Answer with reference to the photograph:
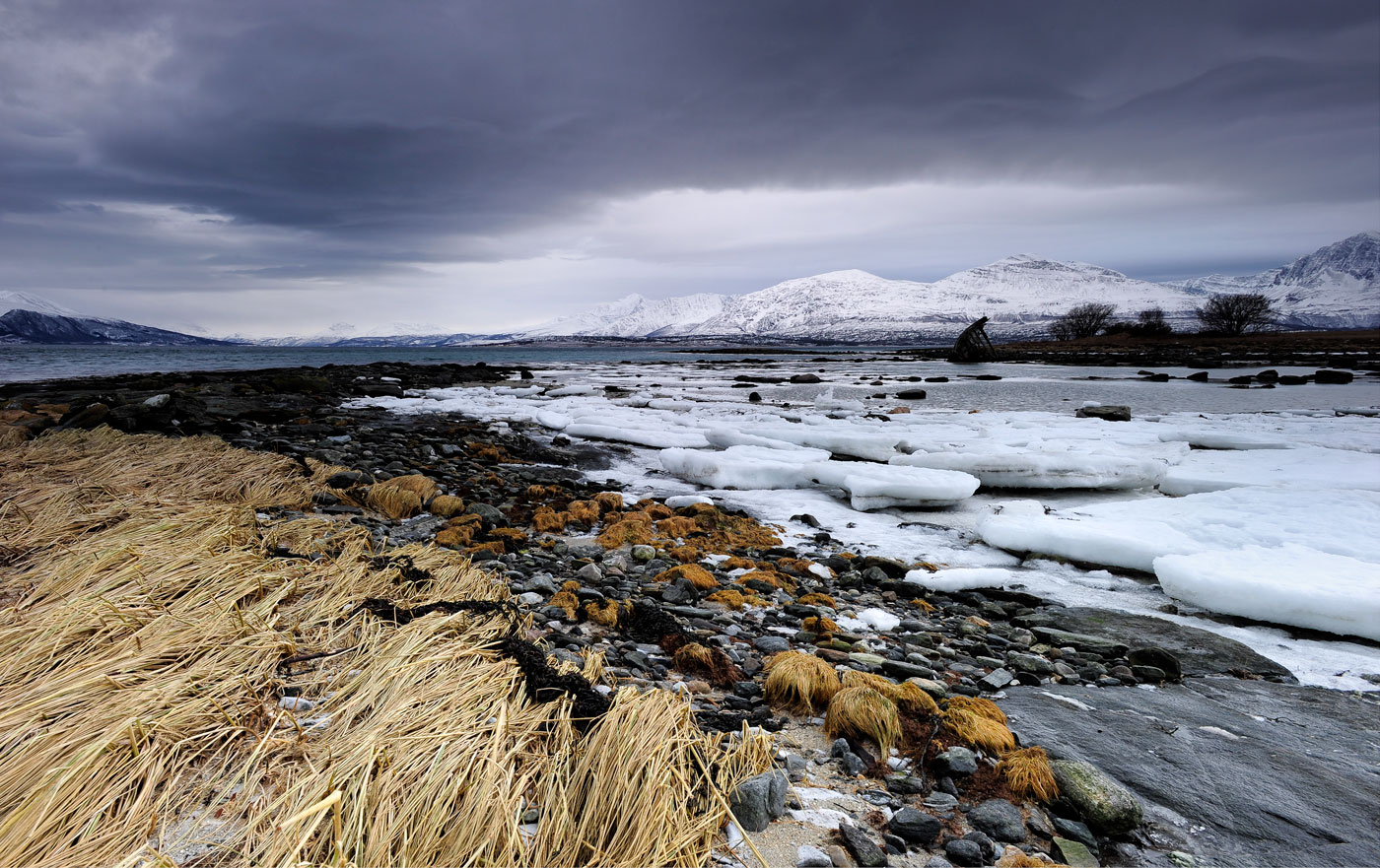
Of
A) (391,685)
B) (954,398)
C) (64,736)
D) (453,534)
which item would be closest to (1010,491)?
(453,534)

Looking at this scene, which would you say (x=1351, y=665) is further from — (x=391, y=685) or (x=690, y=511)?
(x=391, y=685)

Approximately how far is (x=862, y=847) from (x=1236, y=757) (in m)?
1.93

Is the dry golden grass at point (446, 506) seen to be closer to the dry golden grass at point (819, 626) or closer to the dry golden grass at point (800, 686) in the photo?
the dry golden grass at point (819, 626)

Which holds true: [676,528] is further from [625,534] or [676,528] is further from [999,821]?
[999,821]

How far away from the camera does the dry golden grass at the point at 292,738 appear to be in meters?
1.50

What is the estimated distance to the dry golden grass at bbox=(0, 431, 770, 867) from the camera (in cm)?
150

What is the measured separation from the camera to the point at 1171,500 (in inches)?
253

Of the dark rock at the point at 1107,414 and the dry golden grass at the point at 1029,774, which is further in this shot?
the dark rock at the point at 1107,414

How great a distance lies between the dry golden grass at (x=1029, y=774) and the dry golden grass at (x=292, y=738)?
94 centimetres

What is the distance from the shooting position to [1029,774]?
87.7 inches

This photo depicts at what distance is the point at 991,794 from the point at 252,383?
2267 centimetres

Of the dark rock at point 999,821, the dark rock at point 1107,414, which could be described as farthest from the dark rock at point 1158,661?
the dark rock at point 1107,414

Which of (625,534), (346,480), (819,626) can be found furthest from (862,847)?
(346,480)

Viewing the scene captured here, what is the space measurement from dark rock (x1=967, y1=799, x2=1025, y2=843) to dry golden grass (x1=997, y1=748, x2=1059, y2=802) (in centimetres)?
12
